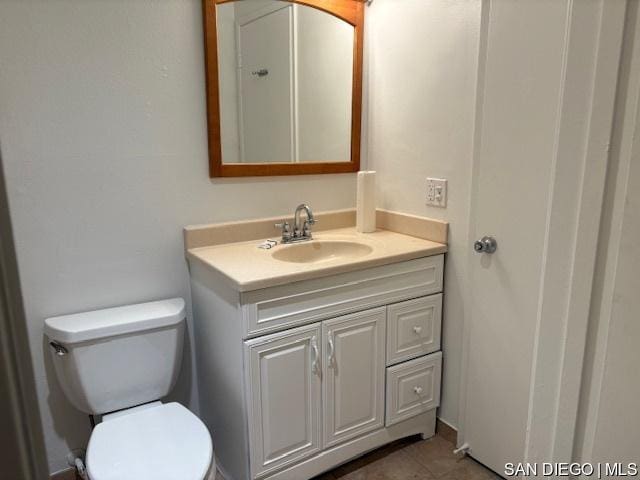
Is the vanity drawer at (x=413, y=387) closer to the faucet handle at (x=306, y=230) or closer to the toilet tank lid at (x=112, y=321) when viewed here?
the faucet handle at (x=306, y=230)

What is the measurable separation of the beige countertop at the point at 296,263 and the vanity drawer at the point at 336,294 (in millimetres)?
35

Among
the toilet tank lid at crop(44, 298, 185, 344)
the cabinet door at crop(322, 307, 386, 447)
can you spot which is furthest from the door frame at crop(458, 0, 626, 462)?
the toilet tank lid at crop(44, 298, 185, 344)

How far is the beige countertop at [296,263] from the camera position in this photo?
58.4 inches

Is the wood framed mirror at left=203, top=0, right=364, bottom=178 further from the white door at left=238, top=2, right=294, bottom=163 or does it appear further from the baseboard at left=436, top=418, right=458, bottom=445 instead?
the baseboard at left=436, top=418, right=458, bottom=445

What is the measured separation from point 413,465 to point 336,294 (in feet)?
2.67

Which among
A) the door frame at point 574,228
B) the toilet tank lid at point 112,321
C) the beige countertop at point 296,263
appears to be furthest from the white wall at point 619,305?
the toilet tank lid at point 112,321

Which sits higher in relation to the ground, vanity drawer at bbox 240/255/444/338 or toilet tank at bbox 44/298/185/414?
vanity drawer at bbox 240/255/444/338

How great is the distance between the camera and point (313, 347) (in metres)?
1.61

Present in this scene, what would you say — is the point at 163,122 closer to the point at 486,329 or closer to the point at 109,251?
the point at 109,251

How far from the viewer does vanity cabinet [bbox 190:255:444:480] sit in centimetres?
152

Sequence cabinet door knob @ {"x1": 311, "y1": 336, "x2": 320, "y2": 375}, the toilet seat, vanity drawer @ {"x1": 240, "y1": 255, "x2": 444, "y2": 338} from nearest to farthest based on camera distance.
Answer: the toilet seat
vanity drawer @ {"x1": 240, "y1": 255, "x2": 444, "y2": 338}
cabinet door knob @ {"x1": 311, "y1": 336, "x2": 320, "y2": 375}

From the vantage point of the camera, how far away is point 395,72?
6.55 ft

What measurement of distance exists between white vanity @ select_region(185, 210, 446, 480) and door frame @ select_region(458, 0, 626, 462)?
3.27ft

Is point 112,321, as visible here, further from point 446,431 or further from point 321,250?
point 446,431
